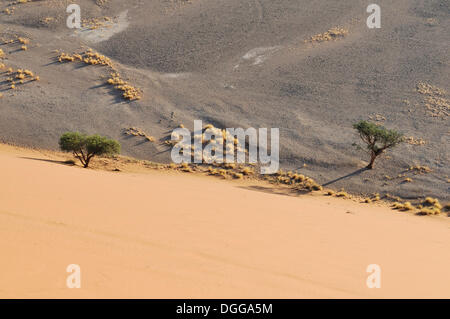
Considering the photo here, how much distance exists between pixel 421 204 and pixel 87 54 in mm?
28819

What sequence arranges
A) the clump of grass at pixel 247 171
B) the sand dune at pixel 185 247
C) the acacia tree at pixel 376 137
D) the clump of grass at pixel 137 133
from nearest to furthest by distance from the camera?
the sand dune at pixel 185 247 < the clump of grass at pixel 247 171 < the acacia tree at pixel 376 137 < the clump of grass at pixel 137 133

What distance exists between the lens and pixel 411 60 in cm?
3944

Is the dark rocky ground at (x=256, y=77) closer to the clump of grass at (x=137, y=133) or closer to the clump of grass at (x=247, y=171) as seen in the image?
the clump of grass at (x=137, y=133)

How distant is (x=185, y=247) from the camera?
891 cm

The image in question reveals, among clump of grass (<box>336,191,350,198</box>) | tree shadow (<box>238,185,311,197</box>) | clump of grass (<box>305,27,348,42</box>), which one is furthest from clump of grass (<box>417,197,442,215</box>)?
clump of grass (<box>305,27,348,42</box>)
